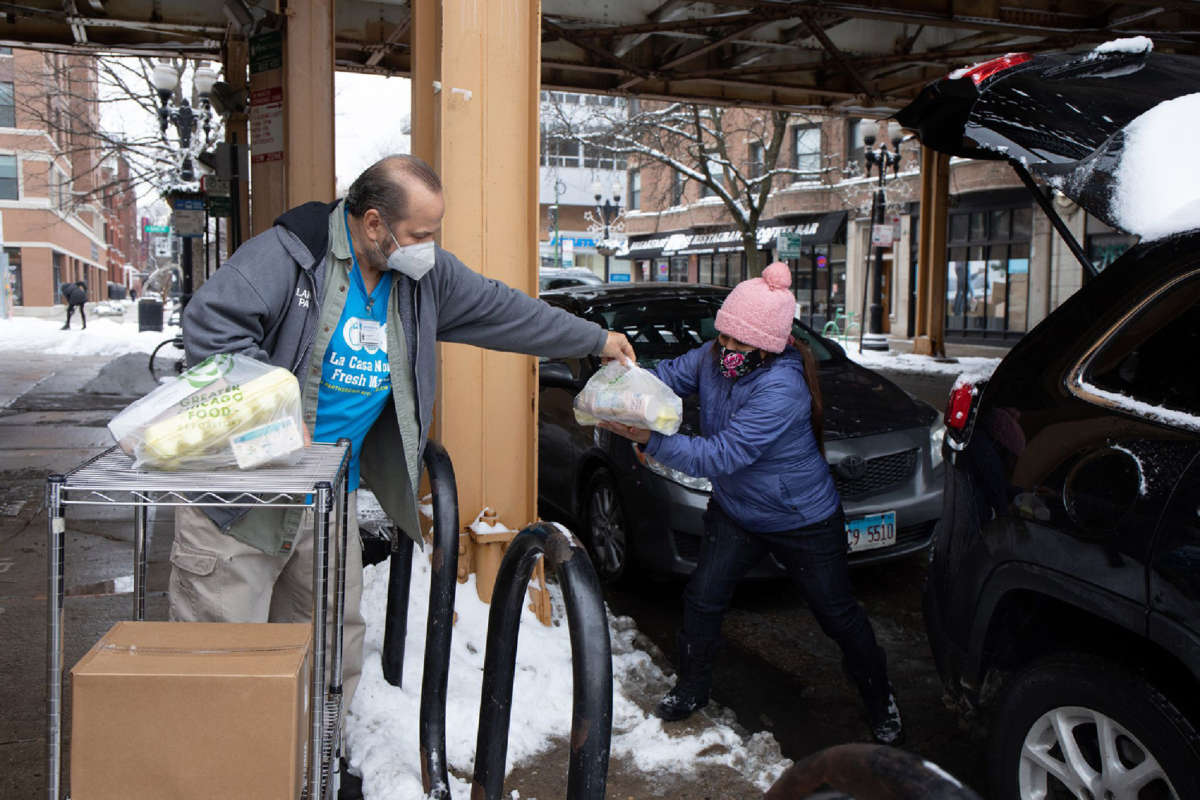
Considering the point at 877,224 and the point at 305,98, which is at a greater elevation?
the point at 877,224

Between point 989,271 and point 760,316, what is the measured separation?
27.4m

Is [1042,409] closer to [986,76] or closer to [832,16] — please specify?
[986,76]

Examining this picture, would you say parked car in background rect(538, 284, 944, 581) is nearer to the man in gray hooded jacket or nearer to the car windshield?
the car windshield

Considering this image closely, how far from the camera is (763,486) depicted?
3.79 m

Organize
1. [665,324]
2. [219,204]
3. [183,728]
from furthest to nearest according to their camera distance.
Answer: [219,204], [665,324], [183,728]

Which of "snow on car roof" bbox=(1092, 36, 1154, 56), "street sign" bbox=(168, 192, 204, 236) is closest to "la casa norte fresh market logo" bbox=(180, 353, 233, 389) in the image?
"snow on car roof" bbox=(1092, 36, 1154, 56)

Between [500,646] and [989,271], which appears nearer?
[500,646]

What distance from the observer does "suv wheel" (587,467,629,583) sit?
18.4 feet

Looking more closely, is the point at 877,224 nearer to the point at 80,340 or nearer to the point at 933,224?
the point at 933,224

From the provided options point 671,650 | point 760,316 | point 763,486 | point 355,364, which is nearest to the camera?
point 355,364

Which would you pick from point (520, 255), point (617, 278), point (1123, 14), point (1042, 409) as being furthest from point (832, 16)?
point (617, 278)

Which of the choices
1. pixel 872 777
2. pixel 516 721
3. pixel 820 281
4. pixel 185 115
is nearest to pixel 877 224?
pixel 820 281

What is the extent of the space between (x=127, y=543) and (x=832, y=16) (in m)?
10.00

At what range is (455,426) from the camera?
4.41 m
